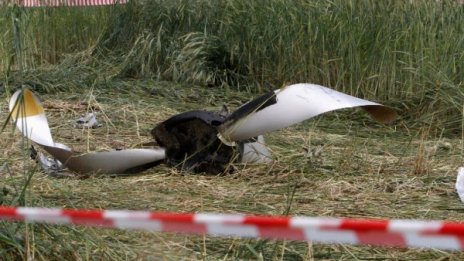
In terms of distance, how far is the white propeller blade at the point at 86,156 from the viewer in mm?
4527

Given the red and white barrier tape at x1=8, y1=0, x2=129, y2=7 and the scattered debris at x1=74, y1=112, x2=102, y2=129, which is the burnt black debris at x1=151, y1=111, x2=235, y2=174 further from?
the red and white barrier tape at x1=8, y1=0, x2=129, y2=7


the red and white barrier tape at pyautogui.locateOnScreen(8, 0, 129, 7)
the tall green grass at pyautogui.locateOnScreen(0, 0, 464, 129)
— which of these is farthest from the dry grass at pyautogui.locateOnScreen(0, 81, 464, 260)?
the red and white barrier tape at pyautogui.locateOnScreen(8, 0, 129, 7)

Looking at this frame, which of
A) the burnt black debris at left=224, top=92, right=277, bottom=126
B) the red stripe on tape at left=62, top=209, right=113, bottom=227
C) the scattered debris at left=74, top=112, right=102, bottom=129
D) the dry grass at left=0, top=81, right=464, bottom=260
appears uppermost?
the red stripe on tape at left=62, top=209, right=113, bottom=227

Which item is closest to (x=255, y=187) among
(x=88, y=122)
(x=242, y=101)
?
(x=88, y=122)

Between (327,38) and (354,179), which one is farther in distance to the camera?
(327,38)

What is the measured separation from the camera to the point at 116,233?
3.22 meters

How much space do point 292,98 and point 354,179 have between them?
53cm

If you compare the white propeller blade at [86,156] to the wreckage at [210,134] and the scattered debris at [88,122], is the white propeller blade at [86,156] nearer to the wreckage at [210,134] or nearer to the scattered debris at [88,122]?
the wreckage at [210,134]

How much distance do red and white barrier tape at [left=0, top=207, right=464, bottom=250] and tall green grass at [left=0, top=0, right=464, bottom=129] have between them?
4576 millimetres

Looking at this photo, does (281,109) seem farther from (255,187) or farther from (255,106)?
(255,187)

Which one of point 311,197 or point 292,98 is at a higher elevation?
point 292,98

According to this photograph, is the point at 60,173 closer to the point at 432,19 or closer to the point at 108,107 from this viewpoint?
the point at 108,107

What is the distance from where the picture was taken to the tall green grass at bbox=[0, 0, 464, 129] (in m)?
7.01

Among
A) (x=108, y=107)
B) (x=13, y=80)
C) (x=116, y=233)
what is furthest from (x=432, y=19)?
(x=116, y=233)
